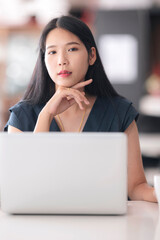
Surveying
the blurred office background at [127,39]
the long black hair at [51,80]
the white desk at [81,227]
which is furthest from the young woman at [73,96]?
the blurred office background at [127,39]

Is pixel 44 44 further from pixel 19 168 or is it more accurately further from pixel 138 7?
pixel 138 7

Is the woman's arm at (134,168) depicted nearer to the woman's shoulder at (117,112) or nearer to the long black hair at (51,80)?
the woman's shoulder at (117,112)

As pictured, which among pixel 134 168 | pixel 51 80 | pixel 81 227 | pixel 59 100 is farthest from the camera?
pixel 51 80

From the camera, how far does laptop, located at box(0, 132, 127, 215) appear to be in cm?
96

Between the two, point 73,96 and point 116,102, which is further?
point 116,102

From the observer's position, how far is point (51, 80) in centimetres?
171

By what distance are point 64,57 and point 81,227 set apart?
737mm

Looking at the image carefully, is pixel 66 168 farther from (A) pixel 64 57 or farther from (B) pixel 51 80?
(B) pixel 51 80

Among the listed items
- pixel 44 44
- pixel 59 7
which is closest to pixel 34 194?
pixel 44 44

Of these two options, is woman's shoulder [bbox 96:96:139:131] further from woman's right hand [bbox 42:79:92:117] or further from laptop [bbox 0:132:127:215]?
laptop [bbox 0:132:127:215]

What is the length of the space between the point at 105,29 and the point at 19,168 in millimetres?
5492

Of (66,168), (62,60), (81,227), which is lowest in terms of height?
(81,227)

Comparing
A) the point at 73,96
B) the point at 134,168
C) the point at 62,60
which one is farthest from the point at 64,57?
the point at 134,168

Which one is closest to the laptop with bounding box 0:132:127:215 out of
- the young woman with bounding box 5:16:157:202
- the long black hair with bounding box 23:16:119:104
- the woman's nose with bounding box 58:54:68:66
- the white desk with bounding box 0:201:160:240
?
the white desk with bounding box 0:201:160:240
